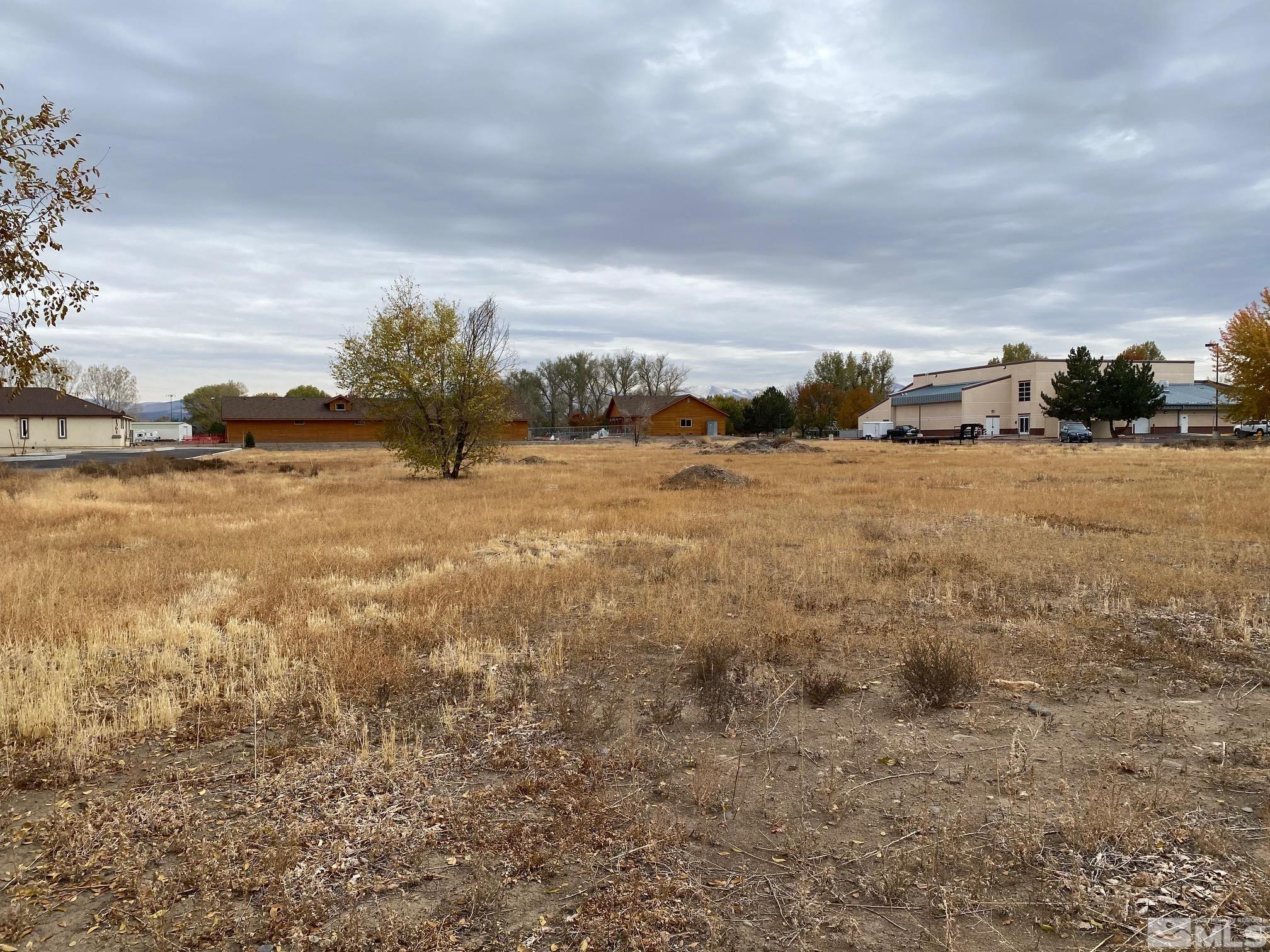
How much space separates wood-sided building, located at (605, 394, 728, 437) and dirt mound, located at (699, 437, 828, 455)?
114 ft

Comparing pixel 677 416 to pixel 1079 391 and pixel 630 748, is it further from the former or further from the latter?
pixel 630 748

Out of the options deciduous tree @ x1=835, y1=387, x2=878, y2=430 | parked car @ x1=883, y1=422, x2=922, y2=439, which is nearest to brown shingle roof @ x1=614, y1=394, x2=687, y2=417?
deciduous tree @ x1=835, y1=387, x2=878, y2=430

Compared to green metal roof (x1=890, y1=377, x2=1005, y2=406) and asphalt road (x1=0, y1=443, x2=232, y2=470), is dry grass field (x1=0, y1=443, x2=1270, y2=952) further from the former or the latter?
green metal roof (x1=890, y1=377, x2=1005, y2=406)

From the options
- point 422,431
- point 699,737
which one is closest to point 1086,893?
point 699,737

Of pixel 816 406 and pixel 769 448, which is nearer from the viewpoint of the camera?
pixel 769 448

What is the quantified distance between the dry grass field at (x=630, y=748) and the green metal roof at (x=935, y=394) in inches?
3209

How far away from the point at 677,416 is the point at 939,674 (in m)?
90.5

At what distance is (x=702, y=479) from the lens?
23703mm

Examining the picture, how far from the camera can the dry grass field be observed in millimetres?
3396

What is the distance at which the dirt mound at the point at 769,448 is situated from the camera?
52406 millimetres

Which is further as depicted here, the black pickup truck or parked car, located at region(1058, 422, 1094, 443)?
Result: the black pickup truck

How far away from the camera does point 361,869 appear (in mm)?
3701

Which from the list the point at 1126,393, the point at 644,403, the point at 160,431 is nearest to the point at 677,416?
the point at 644,403

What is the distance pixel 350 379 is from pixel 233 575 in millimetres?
20089
